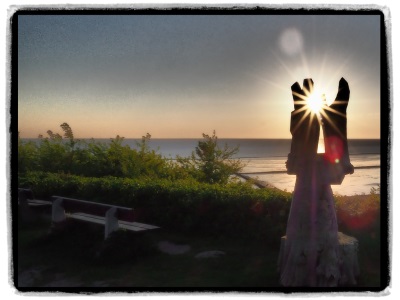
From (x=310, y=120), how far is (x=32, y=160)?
11390 millimetres

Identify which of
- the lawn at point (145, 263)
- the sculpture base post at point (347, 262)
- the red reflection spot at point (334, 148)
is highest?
the red reflection spot at point (334, 148)

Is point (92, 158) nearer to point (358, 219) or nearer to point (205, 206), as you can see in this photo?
point (205, 206)

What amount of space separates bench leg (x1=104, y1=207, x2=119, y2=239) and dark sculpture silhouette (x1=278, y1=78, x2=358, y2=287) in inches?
131

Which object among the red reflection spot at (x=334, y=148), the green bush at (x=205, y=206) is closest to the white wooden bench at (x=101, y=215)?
the green bush at (x=205, y=206)

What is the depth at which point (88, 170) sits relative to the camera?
1368cm

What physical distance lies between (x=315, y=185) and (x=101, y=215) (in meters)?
4.19

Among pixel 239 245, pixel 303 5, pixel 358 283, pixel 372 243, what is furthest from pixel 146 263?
pixel 303 5

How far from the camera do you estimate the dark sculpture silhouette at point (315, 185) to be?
5.70 metres

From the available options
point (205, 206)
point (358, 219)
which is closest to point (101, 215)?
point (205, 206)

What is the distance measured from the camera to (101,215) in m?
7.97

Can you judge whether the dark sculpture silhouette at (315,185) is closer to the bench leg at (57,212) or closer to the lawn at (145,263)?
the lawn at (145,263)

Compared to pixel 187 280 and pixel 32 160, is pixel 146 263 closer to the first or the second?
pixel 187 280

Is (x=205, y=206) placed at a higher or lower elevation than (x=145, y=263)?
higher

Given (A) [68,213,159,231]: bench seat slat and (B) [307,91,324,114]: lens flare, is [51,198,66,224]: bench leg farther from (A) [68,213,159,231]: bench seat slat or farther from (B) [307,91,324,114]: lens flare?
(B) [307,91,324,114]: lens flare
